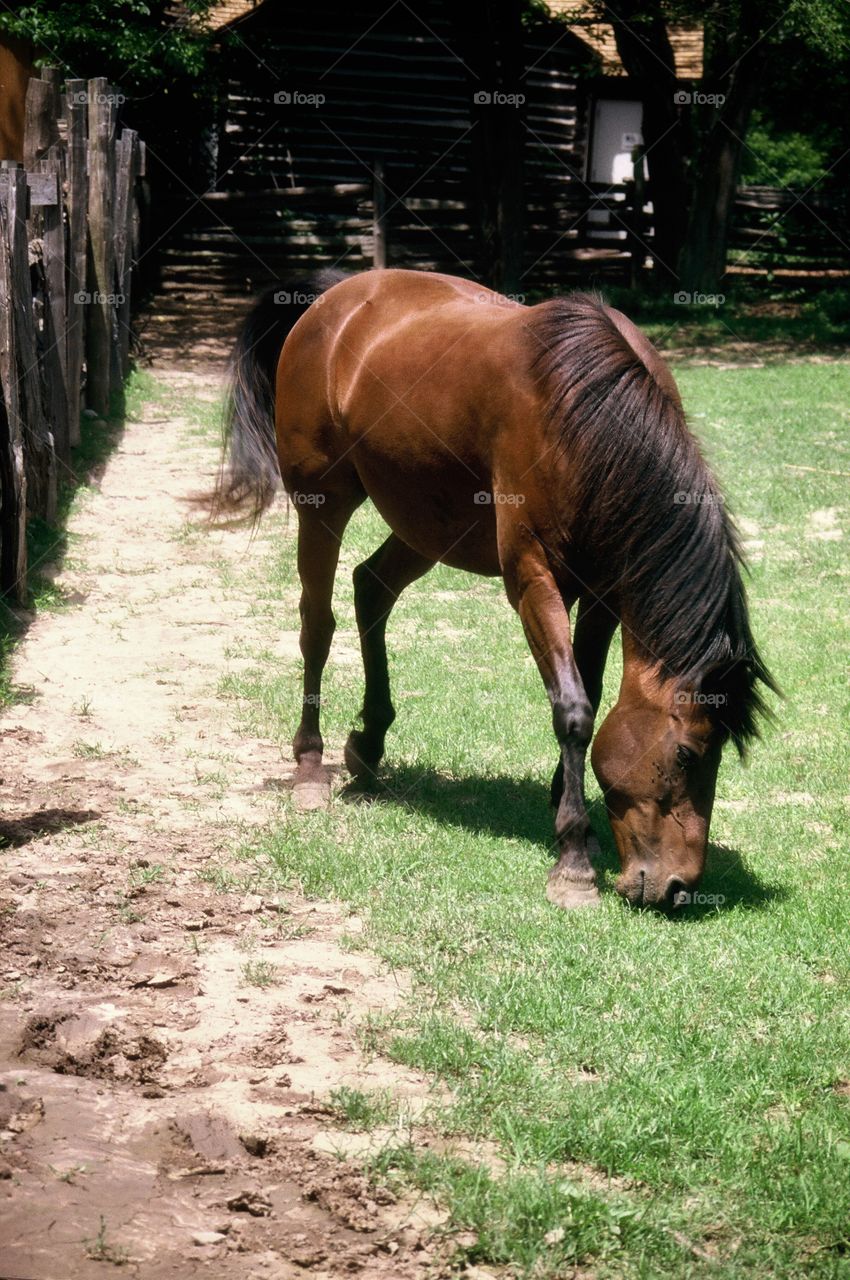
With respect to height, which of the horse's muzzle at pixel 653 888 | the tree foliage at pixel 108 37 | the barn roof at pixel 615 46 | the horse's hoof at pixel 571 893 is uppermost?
the barn roof at pixel 615 46

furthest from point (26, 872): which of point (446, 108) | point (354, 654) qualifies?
point (446, 108)

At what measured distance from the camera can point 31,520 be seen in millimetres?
8836

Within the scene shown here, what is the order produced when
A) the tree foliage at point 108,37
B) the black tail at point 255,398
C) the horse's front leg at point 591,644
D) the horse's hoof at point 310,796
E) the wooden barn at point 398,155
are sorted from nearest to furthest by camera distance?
the horse's front leg at point 591,644 < the horse's hoof at point 310,796 < the black tail at point 255,398 < the tree foliage at point 108,37 < the wooden barn at point 398,155

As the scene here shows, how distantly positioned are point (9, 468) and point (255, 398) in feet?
5.91

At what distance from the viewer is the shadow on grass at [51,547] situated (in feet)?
23.5

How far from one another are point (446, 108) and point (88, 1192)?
22.9 m

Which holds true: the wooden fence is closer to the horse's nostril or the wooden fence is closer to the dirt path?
the dirt path

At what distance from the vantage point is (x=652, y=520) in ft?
15.2

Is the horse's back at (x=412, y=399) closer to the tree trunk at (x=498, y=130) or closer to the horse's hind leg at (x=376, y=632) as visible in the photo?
the horse's hind leg at (x=376, y=632)

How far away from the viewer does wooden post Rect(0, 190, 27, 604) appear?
297 inches

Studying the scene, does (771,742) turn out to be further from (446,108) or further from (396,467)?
(446,108)

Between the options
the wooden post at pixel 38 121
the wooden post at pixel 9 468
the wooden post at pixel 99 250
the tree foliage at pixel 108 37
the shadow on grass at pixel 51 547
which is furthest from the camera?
the tree foliage at pixel 108 37

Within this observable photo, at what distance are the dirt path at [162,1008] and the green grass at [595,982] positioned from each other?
170 millimetres

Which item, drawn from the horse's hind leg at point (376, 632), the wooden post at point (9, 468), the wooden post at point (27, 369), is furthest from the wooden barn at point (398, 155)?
the horse's hind leg at point (376, 632)
